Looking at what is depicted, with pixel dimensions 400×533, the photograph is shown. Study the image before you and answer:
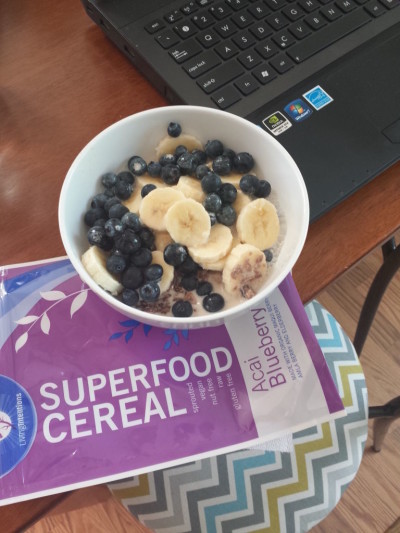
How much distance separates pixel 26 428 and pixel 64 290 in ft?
0.46

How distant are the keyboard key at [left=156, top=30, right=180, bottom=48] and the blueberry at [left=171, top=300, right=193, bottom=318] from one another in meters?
0.35

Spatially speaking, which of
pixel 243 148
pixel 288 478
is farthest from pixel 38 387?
pixel 288 478

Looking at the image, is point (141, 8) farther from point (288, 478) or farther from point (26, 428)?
point (288, 478)

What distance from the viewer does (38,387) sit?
18.4 inches

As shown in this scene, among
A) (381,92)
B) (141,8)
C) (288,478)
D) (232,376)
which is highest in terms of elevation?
(141,8)

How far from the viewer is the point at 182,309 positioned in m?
0.45

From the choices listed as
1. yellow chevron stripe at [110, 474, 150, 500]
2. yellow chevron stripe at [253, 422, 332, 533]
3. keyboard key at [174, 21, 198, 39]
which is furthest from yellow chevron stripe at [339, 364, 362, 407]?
keyboard key at [174, 21, 198, 39]

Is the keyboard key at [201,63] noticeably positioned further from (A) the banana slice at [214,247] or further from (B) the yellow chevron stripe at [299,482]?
(B) the yellow chevron stripe at [299,482]

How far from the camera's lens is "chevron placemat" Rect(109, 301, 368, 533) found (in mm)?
720

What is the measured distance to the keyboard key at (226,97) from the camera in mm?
589

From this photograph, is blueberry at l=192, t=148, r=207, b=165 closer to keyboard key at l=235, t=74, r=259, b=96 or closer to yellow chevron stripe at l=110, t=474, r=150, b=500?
keyboard key at l=235, t=74, r=259, b=96

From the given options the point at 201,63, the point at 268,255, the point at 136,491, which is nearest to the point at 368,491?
the point at 136,491

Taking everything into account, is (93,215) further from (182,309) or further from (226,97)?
(226,97)

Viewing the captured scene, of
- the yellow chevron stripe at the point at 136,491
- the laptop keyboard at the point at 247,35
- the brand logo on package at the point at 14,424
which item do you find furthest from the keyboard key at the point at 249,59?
the yellow chevron stripe at the point at 136,491
